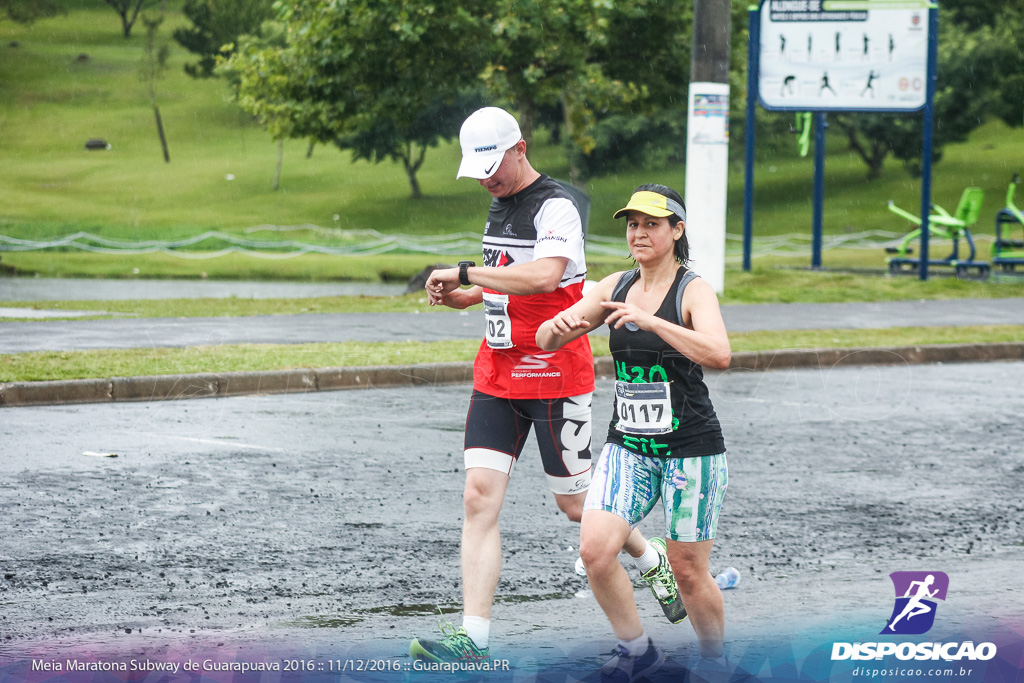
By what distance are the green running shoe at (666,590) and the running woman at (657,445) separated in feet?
1.12

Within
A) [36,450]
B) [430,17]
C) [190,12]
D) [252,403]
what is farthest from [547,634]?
[190,12]

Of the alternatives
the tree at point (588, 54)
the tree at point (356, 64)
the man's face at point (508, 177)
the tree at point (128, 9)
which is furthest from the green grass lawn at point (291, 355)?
the tree at point (128, 9)

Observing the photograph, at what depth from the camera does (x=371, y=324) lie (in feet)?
48.9

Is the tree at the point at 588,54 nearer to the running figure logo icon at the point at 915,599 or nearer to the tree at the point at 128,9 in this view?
the running figure logo icon at the point at 915,599

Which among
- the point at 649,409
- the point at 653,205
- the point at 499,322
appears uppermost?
the point at 653,205

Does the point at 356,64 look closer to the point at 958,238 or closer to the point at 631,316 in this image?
the point at 958,238

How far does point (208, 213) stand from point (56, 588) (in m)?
65.0

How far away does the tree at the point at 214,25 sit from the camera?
226 ft

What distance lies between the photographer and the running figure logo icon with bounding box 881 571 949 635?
4652mm

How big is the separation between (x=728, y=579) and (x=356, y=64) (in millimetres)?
20005

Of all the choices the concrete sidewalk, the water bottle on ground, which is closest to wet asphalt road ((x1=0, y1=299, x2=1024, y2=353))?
the concrete sidewalk

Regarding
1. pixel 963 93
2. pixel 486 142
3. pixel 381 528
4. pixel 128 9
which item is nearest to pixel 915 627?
pixel 486 142

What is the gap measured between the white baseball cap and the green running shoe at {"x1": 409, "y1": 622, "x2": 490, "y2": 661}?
5.15 ft

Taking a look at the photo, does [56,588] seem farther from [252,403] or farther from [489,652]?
[252,403]
